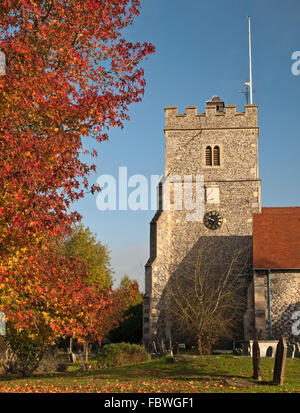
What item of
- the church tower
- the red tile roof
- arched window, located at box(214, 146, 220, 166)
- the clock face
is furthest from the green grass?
arched window, located at box(214, 146, 220, 166)

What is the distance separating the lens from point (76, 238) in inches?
1296

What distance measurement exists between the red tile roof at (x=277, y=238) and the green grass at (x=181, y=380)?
5.99 m

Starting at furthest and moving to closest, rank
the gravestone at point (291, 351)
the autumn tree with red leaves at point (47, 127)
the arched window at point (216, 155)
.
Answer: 1. the arched window at point (216, 155)
2. the gravestone at point (291, 351)
3. the autumn tree with red leaves at point (47, 127)

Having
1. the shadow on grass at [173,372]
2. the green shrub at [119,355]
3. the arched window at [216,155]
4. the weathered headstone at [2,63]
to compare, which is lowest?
the green shrub at [119,355]

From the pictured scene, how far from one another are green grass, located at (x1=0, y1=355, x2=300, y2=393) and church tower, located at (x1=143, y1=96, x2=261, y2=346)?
23.0 ft

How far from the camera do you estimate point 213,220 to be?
2456cm

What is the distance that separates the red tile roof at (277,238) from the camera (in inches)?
851

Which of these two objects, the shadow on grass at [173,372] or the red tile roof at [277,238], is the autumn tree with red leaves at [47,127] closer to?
the shadow on grass at [173,372]

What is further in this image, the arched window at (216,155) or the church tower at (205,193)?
the arched window at (216,155)

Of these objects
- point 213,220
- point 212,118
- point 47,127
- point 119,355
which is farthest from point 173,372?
point 212,118

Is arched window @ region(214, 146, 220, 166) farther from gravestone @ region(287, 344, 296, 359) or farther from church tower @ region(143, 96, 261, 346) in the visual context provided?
gravestone @ region(287, 344, 296, 359)

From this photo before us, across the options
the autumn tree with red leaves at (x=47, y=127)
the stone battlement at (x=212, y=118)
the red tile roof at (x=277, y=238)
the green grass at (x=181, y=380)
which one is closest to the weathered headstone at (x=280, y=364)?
the green grass at (x=181, y=380)
